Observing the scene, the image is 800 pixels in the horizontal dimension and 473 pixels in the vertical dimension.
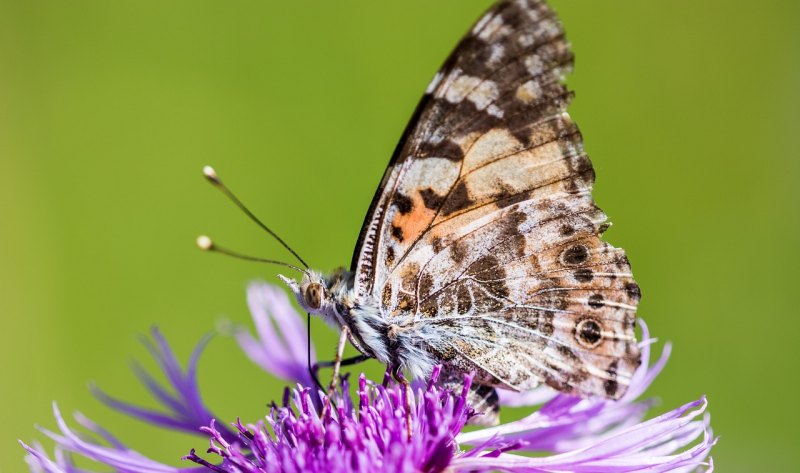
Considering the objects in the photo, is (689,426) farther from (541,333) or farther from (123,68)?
(123,68)

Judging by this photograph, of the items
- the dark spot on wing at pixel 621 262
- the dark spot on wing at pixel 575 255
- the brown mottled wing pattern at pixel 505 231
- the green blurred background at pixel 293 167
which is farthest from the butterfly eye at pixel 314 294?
the green blurred background at pixel 293 167

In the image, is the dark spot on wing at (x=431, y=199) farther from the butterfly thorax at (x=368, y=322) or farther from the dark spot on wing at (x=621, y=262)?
the dark spot on wing at (x=621, y=262)

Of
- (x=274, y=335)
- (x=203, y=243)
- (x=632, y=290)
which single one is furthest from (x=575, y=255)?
(x=274, y=335)

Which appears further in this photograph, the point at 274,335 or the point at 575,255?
the point at 274,335

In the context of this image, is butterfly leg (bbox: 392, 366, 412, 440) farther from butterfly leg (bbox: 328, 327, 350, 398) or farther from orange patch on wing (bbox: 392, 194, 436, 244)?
orange patch on wing (bbox: 392, 194, 436, 244)

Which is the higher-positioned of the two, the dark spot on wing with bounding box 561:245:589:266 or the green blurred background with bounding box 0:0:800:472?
the green blurred background with bounding box 0:0:800:472

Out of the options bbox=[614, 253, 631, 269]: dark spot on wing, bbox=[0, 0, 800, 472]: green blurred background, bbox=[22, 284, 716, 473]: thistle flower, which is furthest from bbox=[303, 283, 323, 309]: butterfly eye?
bbox=[0, 0, 800, 472]: green blurred background

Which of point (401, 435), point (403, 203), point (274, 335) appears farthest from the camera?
point (274, 335)

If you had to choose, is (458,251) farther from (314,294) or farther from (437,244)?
(314,294)
